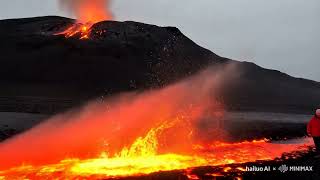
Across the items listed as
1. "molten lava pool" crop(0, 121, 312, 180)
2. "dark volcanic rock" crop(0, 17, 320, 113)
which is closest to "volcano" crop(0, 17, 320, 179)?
"molten lava pool" crop(0, 121, 312, 180)

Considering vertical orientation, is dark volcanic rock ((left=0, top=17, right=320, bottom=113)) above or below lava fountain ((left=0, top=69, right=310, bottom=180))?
above

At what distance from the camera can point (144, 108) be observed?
29.8 meters

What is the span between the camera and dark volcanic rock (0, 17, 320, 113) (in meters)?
54.6

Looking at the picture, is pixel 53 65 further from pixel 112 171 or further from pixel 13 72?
pixel 112 171

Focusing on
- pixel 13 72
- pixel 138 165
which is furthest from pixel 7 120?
pixel 13 72

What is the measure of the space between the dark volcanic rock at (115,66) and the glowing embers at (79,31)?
36.8 inches

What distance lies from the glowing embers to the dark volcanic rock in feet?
3.07

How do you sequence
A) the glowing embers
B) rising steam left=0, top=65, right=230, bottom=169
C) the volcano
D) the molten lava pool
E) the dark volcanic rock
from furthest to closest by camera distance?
the glowing embers < the dark volcanic rock < rising steam left=0, top=65, right=230, bottom=169 < the volcano < the molten lava pool

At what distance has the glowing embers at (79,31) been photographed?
225 ft

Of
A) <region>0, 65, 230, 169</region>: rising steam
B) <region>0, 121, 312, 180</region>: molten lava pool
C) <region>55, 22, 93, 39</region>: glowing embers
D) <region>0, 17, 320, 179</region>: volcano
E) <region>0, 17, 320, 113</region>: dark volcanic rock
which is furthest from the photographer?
<region>55, 22, 93, 39</region>: glowing embers

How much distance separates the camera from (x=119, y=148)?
61.5 feet

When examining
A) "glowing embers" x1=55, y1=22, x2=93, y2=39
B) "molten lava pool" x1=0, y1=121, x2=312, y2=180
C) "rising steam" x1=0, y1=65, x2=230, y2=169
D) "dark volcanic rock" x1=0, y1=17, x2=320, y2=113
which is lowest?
"molten lava pool" x1=0, y1=121, x2=312, y2=180

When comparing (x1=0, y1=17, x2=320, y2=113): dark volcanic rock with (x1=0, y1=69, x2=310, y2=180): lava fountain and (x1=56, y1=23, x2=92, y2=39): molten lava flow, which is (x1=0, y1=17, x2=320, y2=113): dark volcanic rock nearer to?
(x1=56, y1=23, x2=92, y2=39): molten lava flow

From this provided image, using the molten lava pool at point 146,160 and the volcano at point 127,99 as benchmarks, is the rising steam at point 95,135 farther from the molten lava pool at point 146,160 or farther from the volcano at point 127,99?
the molten lava pool at point 146,160
